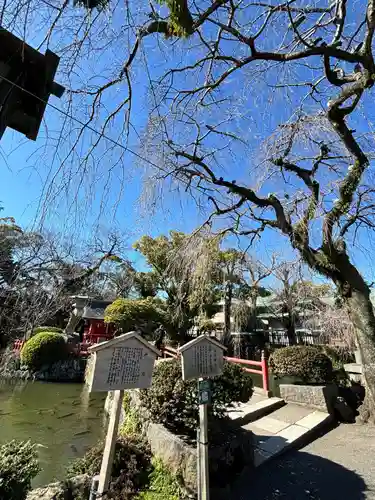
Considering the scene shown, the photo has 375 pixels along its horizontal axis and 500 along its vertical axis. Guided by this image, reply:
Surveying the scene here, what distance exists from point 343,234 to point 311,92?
91.3 inches

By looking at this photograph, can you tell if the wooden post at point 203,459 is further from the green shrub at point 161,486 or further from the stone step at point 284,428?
the stone step at point 284,428

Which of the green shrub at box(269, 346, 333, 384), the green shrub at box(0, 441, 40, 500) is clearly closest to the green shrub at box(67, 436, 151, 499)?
the green shrub at box(0, 441, 40, 500)

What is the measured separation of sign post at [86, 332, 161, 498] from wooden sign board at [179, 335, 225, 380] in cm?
40

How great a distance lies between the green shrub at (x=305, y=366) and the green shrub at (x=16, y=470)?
196 inches

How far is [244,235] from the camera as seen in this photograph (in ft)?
20.2

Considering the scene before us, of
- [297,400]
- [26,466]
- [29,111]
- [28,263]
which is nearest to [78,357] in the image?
[28,263]

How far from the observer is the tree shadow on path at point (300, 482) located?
3117 mm

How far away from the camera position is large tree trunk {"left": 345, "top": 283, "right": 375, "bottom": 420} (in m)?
4.48

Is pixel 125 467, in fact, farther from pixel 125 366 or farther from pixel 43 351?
pixel 43 351

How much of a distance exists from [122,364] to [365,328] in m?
4.00

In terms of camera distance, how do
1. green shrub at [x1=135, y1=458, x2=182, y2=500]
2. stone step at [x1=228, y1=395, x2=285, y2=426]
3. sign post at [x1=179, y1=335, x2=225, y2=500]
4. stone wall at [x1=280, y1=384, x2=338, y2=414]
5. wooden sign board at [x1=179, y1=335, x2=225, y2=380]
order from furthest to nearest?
stone wall at [x1=280, y1=384, x2=338, y2=414], stone step at [x1=228, y1=395, x2=285, y2=426], green shrub at [x1=135, y1=458, x2=182, y2=500], wooden sign board at [x1=179, y1=335, x2=225, y2=380], sign post at [x1=179, y1=335, x2=225, y2=500]

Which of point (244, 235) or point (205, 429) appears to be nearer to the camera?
point (205, 429)

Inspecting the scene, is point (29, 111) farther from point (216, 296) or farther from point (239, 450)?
point (216, 296)

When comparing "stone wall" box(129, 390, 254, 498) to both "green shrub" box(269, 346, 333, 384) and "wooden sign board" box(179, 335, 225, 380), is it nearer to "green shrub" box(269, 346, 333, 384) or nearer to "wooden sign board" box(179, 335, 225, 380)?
"wooden sign board" box(179, 335, 225, 380)
